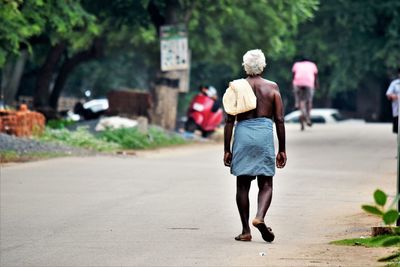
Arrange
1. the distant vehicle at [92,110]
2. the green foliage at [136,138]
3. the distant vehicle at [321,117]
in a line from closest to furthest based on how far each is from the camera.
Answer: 1. the green foliage at [136,138]
2. the distant vehicle at [92,110]
3. the distant vehicle at [321,117]

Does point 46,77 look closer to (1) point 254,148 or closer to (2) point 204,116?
(2) point 204,116

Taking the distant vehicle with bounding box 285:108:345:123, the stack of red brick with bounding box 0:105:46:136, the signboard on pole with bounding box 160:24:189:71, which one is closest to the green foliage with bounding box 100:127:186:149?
the stack of red brick with bounding box 0:105:46:136

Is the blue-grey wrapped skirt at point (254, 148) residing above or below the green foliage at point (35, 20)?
below

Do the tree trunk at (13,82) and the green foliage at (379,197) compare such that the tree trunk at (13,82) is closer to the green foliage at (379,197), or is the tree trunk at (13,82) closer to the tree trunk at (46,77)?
the tree trunk at (46,77)

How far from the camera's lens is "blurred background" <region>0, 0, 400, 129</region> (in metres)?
33.6

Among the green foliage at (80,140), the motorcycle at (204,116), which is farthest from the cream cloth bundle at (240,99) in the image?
the motorcycle at (204,116)

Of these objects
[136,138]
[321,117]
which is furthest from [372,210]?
[321,117]

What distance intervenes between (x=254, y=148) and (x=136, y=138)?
17.0 m

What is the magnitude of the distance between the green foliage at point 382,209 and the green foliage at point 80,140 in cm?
2143

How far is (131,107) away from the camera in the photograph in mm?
35156

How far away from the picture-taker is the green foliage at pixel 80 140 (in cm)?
2669

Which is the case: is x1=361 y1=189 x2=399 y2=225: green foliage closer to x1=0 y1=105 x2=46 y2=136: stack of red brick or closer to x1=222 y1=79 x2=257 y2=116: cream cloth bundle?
x1=222 y1=79 x2=257 y2=116: cream cloth bundle

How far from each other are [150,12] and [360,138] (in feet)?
24.1

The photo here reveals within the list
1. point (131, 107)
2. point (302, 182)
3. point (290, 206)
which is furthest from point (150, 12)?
point (290, 206)
